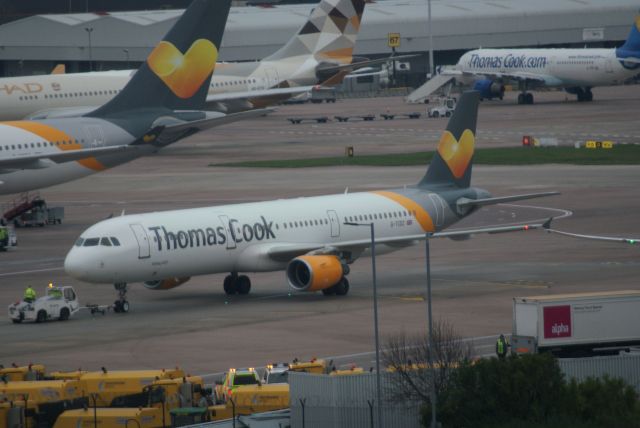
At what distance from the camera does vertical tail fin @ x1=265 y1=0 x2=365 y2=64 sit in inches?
4988

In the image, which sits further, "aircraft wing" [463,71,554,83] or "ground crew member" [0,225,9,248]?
"aircraft wing" [463,71,554,83]

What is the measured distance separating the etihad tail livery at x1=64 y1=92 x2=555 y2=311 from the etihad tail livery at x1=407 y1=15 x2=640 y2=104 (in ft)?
325

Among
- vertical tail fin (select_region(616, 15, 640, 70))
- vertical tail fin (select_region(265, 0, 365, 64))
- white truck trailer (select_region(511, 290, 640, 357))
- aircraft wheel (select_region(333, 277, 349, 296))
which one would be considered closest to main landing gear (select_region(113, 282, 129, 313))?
aircraft wheel (select_region(333, 277, 349, 296))

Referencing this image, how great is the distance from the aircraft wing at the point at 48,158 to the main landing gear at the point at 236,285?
57.4ft

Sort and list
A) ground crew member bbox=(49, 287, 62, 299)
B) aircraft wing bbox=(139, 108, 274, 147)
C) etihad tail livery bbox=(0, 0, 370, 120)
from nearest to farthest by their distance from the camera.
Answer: ground crew member bbox=(49, 287, 62, 299)
aircraft wing bbox=(139, 108, 274, 147)
etihad tail livery bbox=(0, 0, 370, 120)

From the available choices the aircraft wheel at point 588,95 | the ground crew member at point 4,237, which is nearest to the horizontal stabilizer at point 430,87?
the aircraft wheel at point 588,95

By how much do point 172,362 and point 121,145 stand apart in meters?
35.0

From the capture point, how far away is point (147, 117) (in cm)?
8025

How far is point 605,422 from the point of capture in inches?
1277

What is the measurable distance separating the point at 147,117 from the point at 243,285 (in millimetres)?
24136

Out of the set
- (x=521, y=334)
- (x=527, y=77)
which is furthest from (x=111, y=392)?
(x=527, y=77)

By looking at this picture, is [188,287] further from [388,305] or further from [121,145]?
[121,145]

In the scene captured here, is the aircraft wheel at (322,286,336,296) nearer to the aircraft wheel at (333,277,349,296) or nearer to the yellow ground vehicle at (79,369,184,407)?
the aircraft wheel at (333,277,349,296)

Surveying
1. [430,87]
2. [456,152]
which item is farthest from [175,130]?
[430,87]
